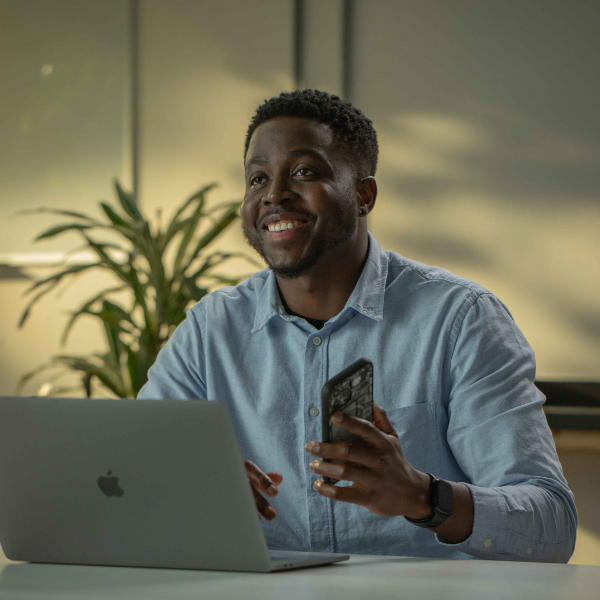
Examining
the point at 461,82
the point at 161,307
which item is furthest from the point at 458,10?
the point at 161,307

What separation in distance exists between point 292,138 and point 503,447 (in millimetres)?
724

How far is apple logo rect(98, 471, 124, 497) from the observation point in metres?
0.86

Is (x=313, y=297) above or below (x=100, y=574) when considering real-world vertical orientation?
above

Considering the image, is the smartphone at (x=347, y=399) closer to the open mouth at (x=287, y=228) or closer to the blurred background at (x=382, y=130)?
the open mouth at (x=287, y=228)

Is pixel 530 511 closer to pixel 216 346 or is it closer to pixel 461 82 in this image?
pixel 216 346

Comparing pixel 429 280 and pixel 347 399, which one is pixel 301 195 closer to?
pixel 429 280

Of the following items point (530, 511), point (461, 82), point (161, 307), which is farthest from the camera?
point (461, 82)

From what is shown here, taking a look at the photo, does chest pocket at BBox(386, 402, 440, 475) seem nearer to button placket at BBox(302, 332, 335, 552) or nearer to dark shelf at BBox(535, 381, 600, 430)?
button placket at BBox(302, 332, 335, 552)

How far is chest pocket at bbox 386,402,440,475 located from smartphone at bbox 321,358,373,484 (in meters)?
0.33

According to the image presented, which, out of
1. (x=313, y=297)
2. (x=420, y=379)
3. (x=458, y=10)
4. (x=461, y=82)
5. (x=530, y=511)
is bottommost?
(x=530, y=511)

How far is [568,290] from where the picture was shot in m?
2.45

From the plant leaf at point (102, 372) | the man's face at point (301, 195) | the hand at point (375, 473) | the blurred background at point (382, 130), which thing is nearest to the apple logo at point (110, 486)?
the hand at point (375, 473)

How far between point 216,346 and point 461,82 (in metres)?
1.62

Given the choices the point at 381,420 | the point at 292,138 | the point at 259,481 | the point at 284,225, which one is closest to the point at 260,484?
the point at 259,481
